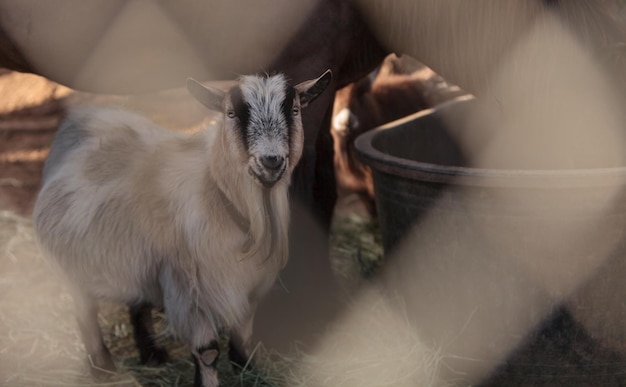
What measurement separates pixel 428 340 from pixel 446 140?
110 cm

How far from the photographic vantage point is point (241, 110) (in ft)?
7.84

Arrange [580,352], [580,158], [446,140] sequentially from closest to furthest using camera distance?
1. [580,352]
2. [580,158]
3. [446,140]

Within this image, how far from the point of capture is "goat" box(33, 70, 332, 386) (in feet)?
7.99

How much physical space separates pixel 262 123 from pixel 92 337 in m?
1.30

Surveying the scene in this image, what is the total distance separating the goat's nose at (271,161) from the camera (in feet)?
7.69

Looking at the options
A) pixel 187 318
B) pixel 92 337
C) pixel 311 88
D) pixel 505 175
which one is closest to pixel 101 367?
pixel 92 337

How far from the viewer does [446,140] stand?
384 cm

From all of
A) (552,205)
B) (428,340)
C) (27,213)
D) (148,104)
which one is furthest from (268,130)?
(27,213)

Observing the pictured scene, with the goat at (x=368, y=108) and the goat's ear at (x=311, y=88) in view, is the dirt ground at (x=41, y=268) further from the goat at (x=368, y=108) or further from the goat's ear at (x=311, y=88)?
the goat's ear at (x=311, y=88)

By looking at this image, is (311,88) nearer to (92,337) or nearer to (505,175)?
(505,175)

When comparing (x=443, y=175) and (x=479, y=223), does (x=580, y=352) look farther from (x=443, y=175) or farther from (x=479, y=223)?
(x=443, y=175)

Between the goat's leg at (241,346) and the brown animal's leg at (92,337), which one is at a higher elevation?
the brown animal's leg at (92,337)

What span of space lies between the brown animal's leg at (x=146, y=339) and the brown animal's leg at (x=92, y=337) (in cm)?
18

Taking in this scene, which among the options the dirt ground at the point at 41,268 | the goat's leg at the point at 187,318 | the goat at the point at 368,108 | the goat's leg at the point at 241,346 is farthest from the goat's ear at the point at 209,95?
the goat at the point at 368,108
